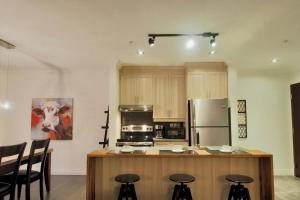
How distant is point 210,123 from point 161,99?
1209 mm

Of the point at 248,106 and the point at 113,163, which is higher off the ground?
the point at 248,106

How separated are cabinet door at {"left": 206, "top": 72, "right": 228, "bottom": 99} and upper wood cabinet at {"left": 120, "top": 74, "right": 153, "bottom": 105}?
1274 mm

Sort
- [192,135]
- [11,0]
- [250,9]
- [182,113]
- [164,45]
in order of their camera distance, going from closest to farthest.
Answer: [11,0] < [250,9] < [164,45] < [192,135] < [182,113]

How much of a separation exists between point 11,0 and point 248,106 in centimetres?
505

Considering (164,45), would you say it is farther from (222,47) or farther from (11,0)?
(11,0)

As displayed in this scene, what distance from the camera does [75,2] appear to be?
8.08 feet

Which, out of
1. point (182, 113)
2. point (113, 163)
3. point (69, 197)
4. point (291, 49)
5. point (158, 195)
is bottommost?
point (69, 197)

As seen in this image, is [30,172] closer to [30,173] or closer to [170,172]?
[30,173]

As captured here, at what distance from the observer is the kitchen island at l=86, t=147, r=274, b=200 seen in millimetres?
3070

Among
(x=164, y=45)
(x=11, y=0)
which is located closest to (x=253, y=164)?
(x=164, y=45)

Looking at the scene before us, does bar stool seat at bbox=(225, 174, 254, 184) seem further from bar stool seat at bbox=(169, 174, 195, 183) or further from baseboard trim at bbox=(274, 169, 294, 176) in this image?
baseboard trim at bbox=(274, 169, 294, 176)

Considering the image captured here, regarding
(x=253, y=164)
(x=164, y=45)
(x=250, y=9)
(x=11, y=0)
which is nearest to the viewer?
(x=11, y=0)

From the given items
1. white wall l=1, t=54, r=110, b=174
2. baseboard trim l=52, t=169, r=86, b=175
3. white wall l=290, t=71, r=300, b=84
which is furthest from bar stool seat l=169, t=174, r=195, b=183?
white wall l=290, t=71, r=300, b=84

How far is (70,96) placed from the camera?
5.69 m
